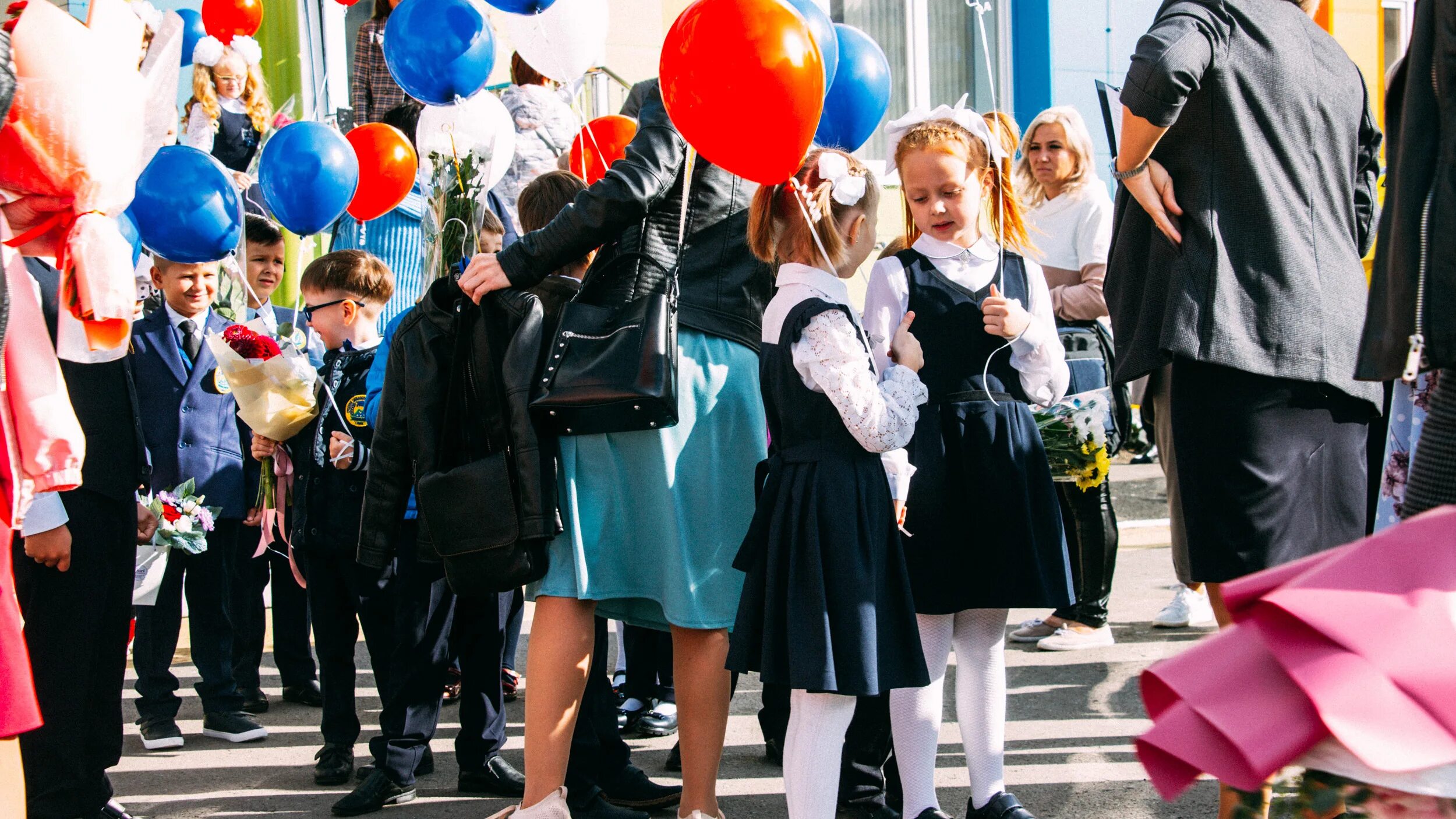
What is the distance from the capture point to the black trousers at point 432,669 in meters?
3.91

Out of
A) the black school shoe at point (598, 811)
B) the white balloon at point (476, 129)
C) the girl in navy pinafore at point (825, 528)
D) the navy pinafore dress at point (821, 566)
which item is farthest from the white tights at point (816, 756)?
the white balloon at point (476, 129)

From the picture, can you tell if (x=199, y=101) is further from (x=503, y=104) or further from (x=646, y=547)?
(x=646, y=547)

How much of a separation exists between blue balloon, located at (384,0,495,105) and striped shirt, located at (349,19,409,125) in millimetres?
1610

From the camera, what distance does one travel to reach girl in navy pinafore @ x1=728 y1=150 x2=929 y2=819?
9.80 ft

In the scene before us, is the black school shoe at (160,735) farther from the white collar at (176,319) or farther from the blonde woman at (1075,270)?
the blonde woman at (1075,270)

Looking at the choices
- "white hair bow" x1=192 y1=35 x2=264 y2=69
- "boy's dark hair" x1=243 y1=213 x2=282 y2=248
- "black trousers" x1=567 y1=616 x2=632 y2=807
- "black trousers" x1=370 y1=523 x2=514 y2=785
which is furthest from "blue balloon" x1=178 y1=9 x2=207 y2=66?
"black trousers" x1=567 y1=616 x2=632 y2=807

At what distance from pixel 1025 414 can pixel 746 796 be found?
1.35 m

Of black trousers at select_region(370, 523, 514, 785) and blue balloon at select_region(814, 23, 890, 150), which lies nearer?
black trousers at select_region(370, 523, 514, 785)

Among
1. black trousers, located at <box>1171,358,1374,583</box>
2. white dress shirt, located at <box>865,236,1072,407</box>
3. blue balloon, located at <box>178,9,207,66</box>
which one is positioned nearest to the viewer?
black trousers, located at <box>1171,358,1374,583</box>

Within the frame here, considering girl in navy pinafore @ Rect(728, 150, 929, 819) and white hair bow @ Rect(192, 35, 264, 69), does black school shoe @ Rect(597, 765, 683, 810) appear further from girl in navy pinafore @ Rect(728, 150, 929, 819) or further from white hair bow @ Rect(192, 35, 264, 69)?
white hair bow @ Rect(192, 35, 264, 69)

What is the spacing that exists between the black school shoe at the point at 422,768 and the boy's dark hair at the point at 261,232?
7.30 ft

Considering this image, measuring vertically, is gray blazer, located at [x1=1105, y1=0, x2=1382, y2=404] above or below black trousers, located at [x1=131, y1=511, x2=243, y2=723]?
above

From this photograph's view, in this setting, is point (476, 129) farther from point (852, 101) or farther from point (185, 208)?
point (852, 101)

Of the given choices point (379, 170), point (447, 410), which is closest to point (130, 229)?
point (379, 170)
